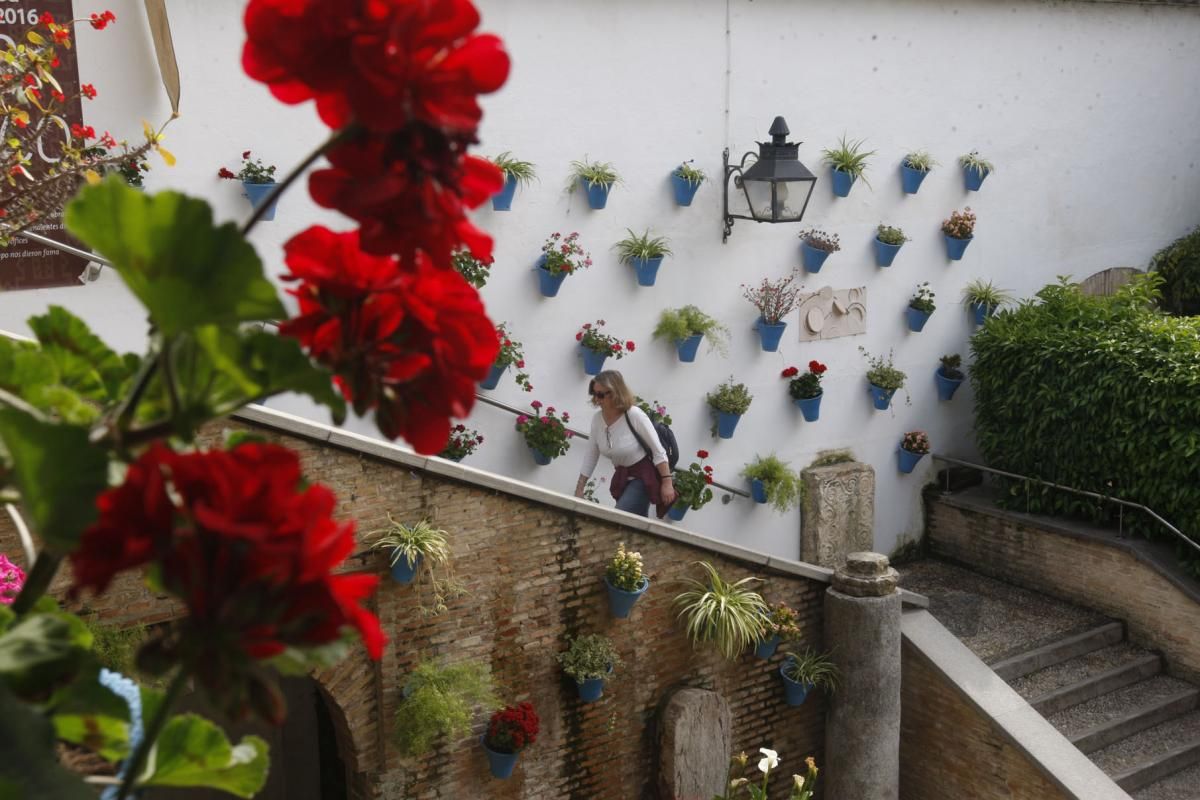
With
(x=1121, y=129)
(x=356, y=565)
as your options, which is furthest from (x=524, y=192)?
(x=1121, y=129)

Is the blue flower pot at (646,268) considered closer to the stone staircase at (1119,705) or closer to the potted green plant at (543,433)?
the potted green plant at (543,433)

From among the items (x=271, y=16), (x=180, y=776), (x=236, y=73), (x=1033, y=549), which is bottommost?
(x=1033, y=549)

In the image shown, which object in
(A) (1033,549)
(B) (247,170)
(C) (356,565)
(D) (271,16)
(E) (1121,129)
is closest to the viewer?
(D) (271,16)

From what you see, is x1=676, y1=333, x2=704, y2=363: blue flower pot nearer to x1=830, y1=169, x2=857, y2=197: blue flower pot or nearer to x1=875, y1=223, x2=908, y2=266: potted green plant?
x1=830, y1=169, x2=857, y2=197: blue flower pot

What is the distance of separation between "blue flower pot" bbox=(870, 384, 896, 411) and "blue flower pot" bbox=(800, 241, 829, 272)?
1279mm

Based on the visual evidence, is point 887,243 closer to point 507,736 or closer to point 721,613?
point 721,613

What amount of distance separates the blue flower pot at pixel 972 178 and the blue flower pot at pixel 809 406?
252 centimetres

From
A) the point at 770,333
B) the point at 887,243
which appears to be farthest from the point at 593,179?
the point at 887,243

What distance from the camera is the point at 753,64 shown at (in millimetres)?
9602

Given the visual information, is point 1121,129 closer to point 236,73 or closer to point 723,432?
point 723,432

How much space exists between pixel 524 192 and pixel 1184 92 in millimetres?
7988

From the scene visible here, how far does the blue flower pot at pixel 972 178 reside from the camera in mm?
11102

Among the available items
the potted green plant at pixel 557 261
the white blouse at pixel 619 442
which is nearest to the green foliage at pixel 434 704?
the white blouse at pixel 619 442

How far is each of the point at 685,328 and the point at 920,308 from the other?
263 centimetres
